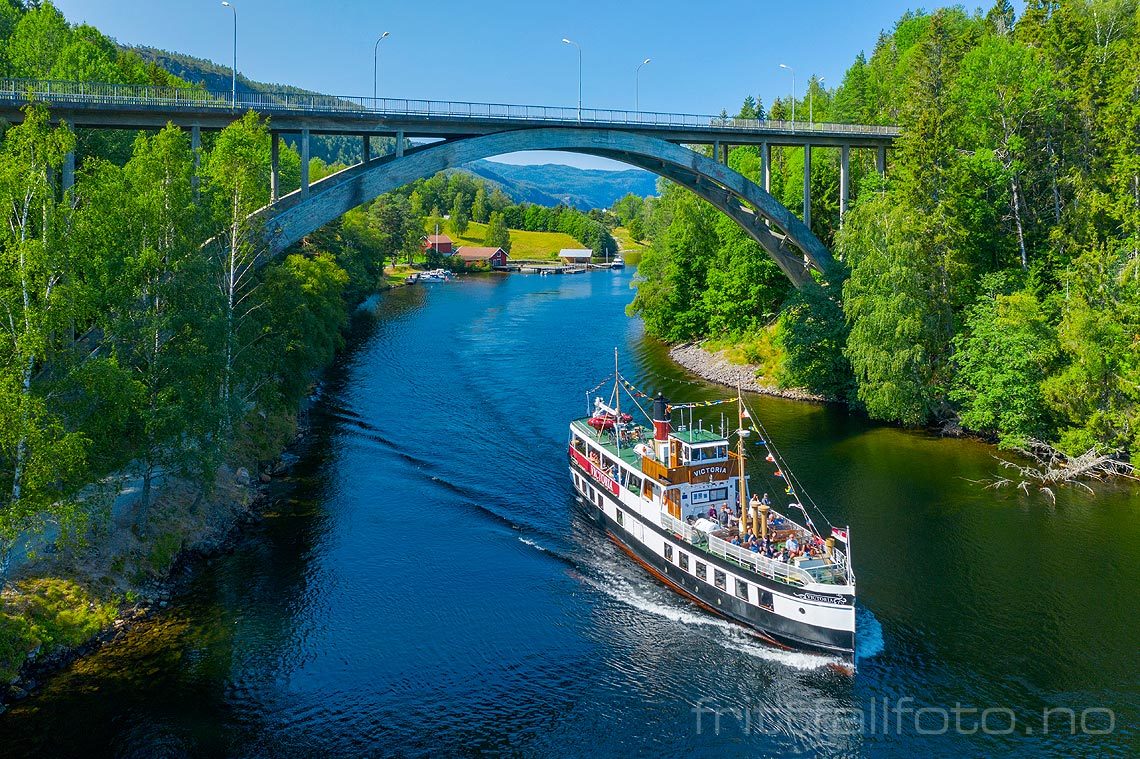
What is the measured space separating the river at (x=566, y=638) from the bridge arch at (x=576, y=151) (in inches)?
438

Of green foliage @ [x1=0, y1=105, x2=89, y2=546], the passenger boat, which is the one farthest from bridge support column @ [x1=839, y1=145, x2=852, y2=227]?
green foliage @ [x1=0, y1=105, x2=89, y2=546]

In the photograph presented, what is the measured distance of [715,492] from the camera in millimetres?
29484

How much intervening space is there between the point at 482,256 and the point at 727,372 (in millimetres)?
89488

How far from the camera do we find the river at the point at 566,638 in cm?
2023

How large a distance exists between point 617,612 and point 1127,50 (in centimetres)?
3649

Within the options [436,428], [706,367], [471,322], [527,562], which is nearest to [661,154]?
[706,367]

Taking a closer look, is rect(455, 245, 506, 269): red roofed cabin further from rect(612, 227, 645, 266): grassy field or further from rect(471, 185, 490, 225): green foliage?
rect(471, 185, 490, 225): green foliage

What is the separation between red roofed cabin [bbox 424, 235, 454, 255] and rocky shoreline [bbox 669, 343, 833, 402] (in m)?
81.5

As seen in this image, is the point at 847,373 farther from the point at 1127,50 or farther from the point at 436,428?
the point at 436,428

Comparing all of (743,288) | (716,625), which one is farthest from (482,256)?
(716,625)

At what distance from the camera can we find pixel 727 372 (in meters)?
55.9

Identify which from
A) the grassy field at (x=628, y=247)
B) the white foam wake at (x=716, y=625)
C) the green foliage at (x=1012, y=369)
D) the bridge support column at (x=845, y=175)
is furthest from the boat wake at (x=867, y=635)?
the grassy field at (x=628, y=247)

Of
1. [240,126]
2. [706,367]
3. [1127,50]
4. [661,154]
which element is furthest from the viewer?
[706,367]

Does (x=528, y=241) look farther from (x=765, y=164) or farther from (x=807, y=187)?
(x=765, y=164)
